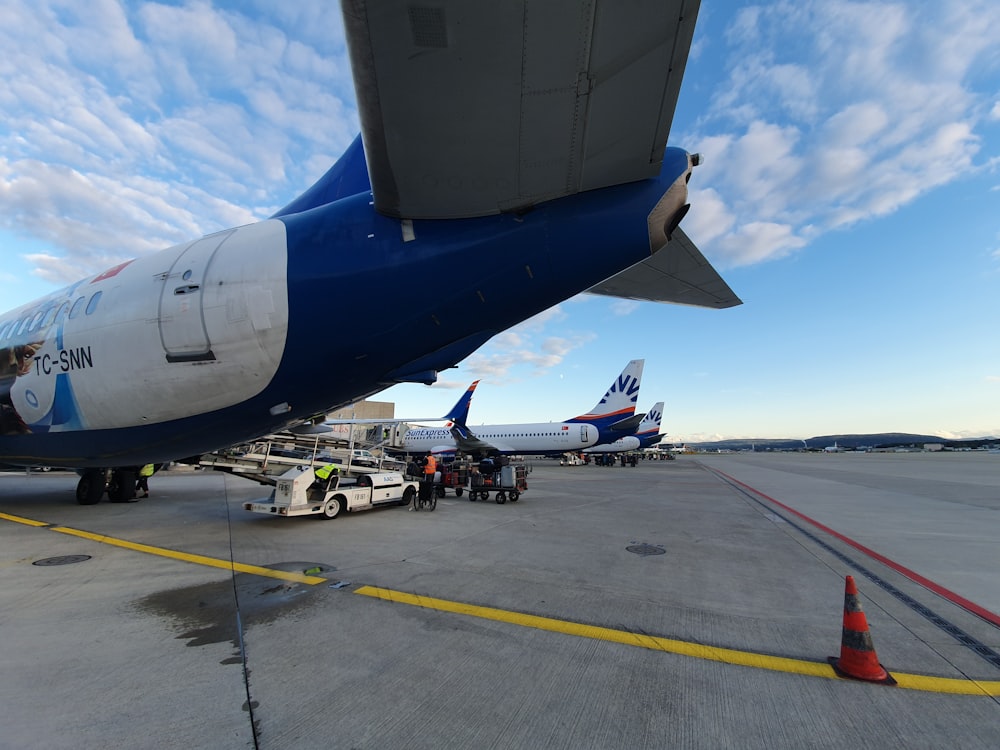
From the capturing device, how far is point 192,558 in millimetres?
6781

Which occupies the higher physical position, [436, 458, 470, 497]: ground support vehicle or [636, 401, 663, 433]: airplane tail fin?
[636, 401, 663, 433]: airplane tail fin

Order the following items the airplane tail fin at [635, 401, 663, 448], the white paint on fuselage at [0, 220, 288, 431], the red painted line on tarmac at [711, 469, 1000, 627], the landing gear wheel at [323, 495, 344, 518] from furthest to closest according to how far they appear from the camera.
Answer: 1. the airplane tail fin at [635, 401, 663, 448]
2. the landing gear wheel at [323, 495, 344, 518]
3. the white paint on fuselage at [0, 220, 288, 431]
4. the red painted line on tarmac at [711, 469, 1000, 627]

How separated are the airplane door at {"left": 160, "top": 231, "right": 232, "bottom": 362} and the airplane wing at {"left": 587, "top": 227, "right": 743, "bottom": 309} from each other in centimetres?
480

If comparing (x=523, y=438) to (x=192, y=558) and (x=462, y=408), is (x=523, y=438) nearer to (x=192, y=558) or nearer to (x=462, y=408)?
(x=462, y=408)

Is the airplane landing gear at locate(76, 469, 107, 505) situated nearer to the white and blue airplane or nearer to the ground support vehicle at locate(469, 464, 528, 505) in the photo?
the ground support vehicle at locate(469, 464, 528, 505)

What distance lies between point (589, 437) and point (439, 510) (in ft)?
81.2

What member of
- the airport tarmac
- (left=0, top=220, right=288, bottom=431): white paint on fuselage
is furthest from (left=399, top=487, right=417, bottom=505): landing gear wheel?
(left=0, top=220, right=288, bottom=431): white paint on fuselage

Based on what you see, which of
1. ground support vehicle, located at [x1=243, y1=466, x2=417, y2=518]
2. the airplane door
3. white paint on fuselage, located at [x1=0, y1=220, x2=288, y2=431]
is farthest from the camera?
ground support vehicle, located at [x1=243, y1=466, x2=417, y2=518]

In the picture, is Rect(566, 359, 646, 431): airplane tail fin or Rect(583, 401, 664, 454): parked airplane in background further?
Rect(583, 401, 664, 454): parked airplane in background

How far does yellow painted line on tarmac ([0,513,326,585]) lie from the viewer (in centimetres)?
582

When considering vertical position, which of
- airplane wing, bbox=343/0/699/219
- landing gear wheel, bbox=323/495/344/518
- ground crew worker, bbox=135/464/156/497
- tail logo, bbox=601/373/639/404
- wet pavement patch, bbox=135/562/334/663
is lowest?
wet pavement patch, bbox=135/562/334/663

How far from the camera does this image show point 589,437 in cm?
3550

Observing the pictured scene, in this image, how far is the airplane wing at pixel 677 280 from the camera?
18.2 ft

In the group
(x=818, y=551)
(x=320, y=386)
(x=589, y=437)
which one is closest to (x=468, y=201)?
(x=320, y=386)
